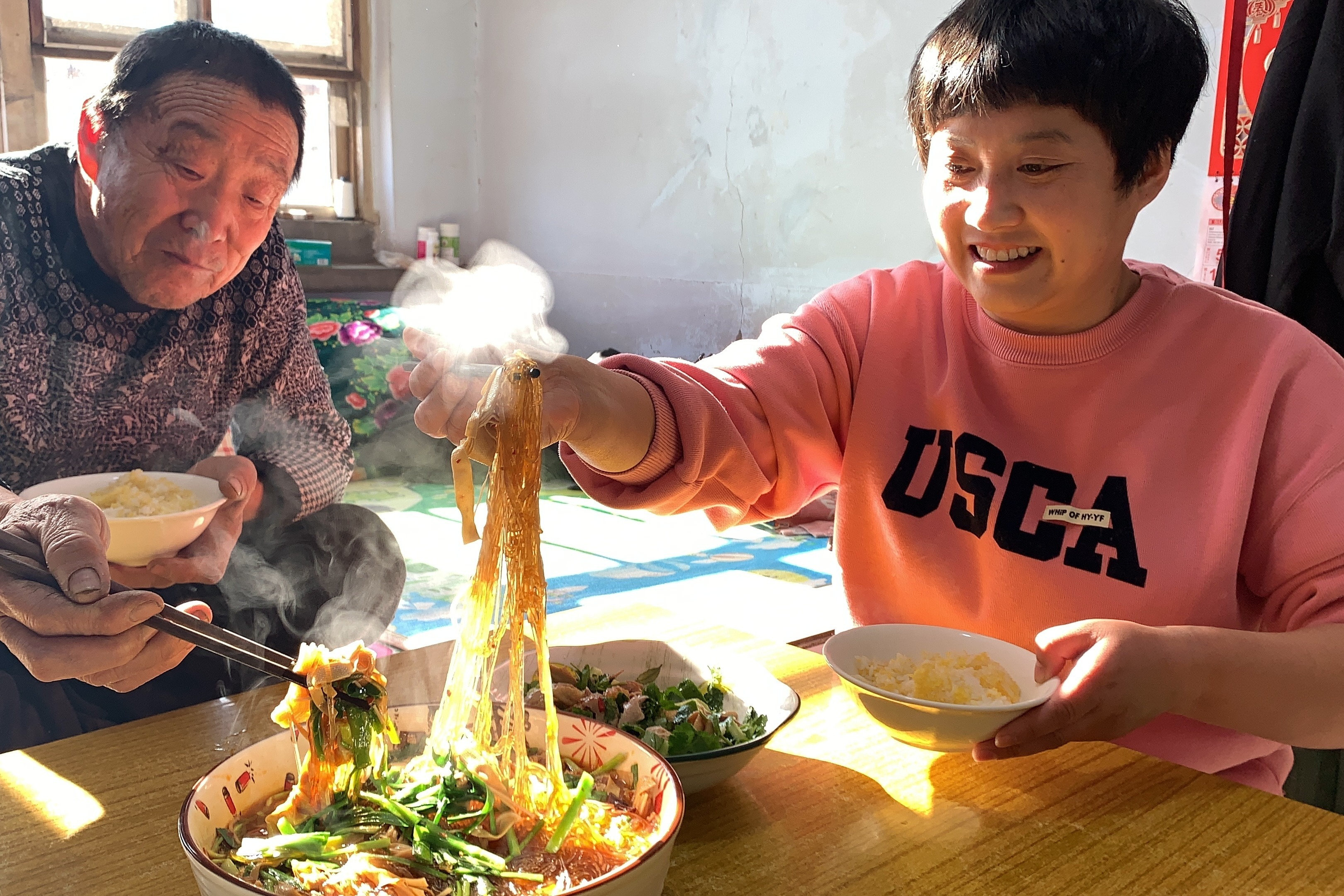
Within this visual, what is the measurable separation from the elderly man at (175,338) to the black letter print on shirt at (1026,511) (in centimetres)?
119

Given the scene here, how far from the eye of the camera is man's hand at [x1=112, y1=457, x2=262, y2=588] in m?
1.75

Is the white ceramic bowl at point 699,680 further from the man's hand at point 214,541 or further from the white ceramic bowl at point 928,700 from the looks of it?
the man's hand at point 214,541

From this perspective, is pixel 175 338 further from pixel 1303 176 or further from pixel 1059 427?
pixel 1303 176

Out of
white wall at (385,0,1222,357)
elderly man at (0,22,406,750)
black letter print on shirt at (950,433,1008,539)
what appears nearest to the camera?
black letter print on shirt at (950,433,1008,539)

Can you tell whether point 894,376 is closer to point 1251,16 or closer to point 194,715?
point 194,715

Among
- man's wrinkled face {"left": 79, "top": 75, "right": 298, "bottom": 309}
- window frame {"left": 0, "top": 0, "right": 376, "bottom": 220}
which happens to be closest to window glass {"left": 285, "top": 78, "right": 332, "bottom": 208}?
window frame {"left": 0, "top": 0, "right": 376, "bottom": 220}

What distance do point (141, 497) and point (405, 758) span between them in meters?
0.92

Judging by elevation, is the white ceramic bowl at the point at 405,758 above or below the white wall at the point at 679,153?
below

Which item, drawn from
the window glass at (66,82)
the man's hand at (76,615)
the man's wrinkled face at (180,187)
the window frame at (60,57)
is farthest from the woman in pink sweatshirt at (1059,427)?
the window glass at (66,82)

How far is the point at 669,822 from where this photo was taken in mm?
845

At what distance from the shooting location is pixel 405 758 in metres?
1.05

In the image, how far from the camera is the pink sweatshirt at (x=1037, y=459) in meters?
1.34

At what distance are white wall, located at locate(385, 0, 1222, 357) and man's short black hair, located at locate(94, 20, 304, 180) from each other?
2930mm

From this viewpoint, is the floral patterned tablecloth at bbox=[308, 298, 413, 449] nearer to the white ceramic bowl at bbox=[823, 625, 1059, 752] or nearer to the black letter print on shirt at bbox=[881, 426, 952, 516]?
the black letter print on shirt at bbox=[881, 426, 952, 516]
